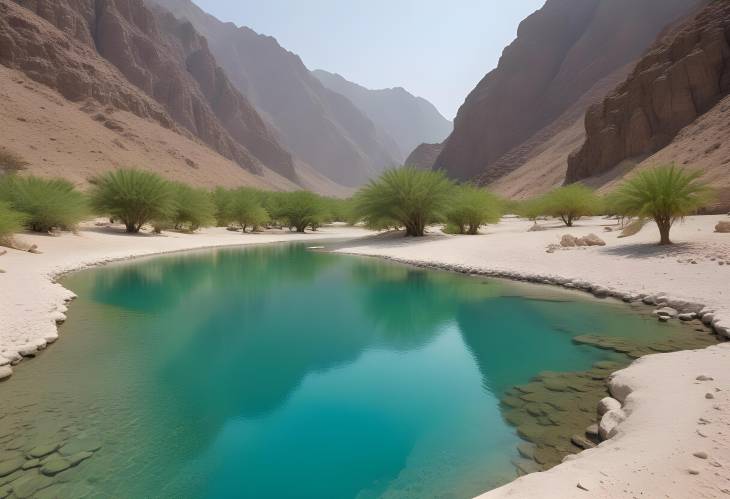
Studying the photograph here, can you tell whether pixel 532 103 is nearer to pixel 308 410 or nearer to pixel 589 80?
pixel 589 80

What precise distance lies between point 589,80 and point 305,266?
8611 centimetres

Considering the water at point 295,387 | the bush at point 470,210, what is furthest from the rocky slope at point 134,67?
the water at point 295,387

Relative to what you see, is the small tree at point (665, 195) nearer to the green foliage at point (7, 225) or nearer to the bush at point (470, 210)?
the bush at point (470, 210)

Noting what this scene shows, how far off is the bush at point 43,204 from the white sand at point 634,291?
1.60 m

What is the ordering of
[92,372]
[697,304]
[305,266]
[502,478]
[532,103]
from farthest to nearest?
[532,103] → [305,266] → [697,304] → [92,372] → [502,478]

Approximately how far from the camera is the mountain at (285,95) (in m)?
169

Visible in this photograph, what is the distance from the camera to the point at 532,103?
93688 mm

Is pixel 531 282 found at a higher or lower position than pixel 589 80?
lower

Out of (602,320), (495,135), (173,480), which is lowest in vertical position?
(173,480)

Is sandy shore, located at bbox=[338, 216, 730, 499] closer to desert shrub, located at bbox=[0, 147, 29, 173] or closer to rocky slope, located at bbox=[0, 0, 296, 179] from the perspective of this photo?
desert shrub, located at bbox=[0, 147, 29, 173]

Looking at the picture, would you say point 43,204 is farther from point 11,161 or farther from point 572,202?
point 572,202

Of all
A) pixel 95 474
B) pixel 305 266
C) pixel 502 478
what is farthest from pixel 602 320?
pixel 305 266

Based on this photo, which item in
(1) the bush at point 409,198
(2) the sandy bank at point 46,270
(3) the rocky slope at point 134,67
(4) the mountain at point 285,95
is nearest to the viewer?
(2) the sandy bank at point 46,270

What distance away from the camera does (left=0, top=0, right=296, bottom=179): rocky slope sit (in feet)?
198
